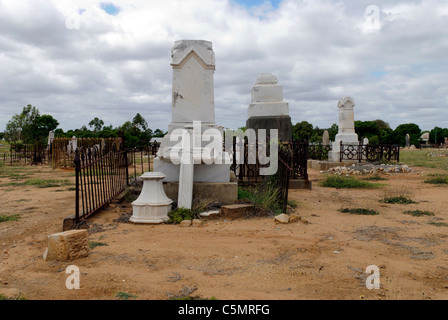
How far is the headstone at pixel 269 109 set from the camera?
11.7 metres

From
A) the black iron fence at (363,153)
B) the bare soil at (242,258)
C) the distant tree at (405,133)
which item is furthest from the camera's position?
the distant tree at (405,133)

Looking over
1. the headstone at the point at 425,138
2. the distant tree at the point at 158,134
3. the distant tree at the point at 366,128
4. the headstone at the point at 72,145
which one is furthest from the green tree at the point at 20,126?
the headstone at the point at 425,138

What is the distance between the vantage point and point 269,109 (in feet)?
39.0

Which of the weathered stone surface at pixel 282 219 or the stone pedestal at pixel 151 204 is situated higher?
the stone pedestal at pixel 151 204

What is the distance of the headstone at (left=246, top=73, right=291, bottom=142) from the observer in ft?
38.4

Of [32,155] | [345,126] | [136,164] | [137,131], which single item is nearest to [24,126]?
[137,131]

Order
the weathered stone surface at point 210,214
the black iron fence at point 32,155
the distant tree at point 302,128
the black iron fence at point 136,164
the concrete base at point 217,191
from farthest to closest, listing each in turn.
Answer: the distant tree at point 302,128 → the black iron fence at point 32,155 → the black iron fence at point 136,164 → the concrete base at point 217,191 → the weathered stone surface at point 210,214

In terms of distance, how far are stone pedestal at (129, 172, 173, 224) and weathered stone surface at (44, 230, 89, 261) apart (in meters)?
1.79

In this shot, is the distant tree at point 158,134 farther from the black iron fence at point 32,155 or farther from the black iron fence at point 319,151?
the black iron fence at point 319,151

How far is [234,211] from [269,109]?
637 centimetres

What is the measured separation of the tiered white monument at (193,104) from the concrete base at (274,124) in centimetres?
444

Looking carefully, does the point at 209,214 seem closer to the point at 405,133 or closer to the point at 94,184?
the point at 94,184

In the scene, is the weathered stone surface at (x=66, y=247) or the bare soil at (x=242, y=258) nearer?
the bare soil at (x=242, y=258)

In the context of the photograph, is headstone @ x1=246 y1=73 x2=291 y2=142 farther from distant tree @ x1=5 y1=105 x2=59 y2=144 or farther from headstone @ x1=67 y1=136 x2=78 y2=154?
distant tree @ x1=5 y1=105 x2=59 y2=144
